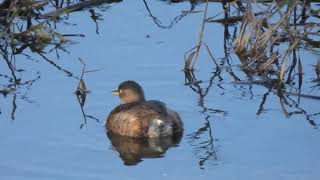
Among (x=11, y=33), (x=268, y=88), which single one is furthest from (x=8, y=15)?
(x=268, y=88)

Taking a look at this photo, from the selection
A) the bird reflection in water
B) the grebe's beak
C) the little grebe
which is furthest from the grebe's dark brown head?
the bird reflection in water

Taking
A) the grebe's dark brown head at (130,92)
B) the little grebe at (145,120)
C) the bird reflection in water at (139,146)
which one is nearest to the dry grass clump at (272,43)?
the grebe's dark brown head at (130,92)

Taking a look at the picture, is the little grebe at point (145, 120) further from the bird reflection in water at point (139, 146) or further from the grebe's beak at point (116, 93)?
the grebe's beak at point (116, 93)

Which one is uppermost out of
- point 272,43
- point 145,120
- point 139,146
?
point 272,43

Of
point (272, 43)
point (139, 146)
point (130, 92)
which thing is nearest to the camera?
point (139, 146)

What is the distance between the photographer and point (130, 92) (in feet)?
30.5

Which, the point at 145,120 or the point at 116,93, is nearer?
the point at 145,120

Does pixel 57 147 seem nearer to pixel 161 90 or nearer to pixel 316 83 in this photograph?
pixel 161 90

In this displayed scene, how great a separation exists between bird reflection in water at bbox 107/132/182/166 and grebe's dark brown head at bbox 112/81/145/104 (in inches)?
18.1

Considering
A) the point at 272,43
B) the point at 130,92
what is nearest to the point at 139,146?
the point at 130,92

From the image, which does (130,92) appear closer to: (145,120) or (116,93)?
(116,93)

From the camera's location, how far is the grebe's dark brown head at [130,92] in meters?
9.27

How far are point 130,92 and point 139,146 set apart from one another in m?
0.75

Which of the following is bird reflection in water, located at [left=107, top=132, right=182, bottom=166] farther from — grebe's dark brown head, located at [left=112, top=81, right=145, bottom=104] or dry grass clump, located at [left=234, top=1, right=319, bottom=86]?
dry grass clump, located at [left=234, top=1, right=319, bottom=86]
